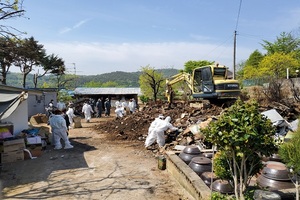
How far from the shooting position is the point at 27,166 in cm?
829

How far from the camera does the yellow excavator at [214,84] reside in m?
14.6

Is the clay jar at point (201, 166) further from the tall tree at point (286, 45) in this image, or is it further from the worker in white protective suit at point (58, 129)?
the tall tree at point (286, 45)

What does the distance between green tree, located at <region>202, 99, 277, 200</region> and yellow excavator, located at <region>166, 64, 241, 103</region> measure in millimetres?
10802

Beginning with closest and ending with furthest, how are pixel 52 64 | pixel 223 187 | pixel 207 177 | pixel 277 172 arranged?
pixel 223 187, pixel 277 172, pixel 207 177, pixel 52 64

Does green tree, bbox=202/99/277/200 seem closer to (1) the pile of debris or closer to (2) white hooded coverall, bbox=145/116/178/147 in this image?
(1) the pile of debris

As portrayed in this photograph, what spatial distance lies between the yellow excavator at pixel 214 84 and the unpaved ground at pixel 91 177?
244 inches

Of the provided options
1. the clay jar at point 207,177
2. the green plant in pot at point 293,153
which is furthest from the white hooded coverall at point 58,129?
the green plant in pot at point 293,153

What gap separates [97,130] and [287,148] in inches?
526

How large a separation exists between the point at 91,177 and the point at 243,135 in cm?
481

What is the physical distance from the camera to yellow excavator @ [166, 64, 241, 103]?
14.6m

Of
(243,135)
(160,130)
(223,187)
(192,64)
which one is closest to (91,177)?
(160,130)

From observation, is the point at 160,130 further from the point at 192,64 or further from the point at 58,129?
the point at 192,64

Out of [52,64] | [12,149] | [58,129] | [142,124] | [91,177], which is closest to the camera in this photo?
[91,177]

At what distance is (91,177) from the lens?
7199mm
